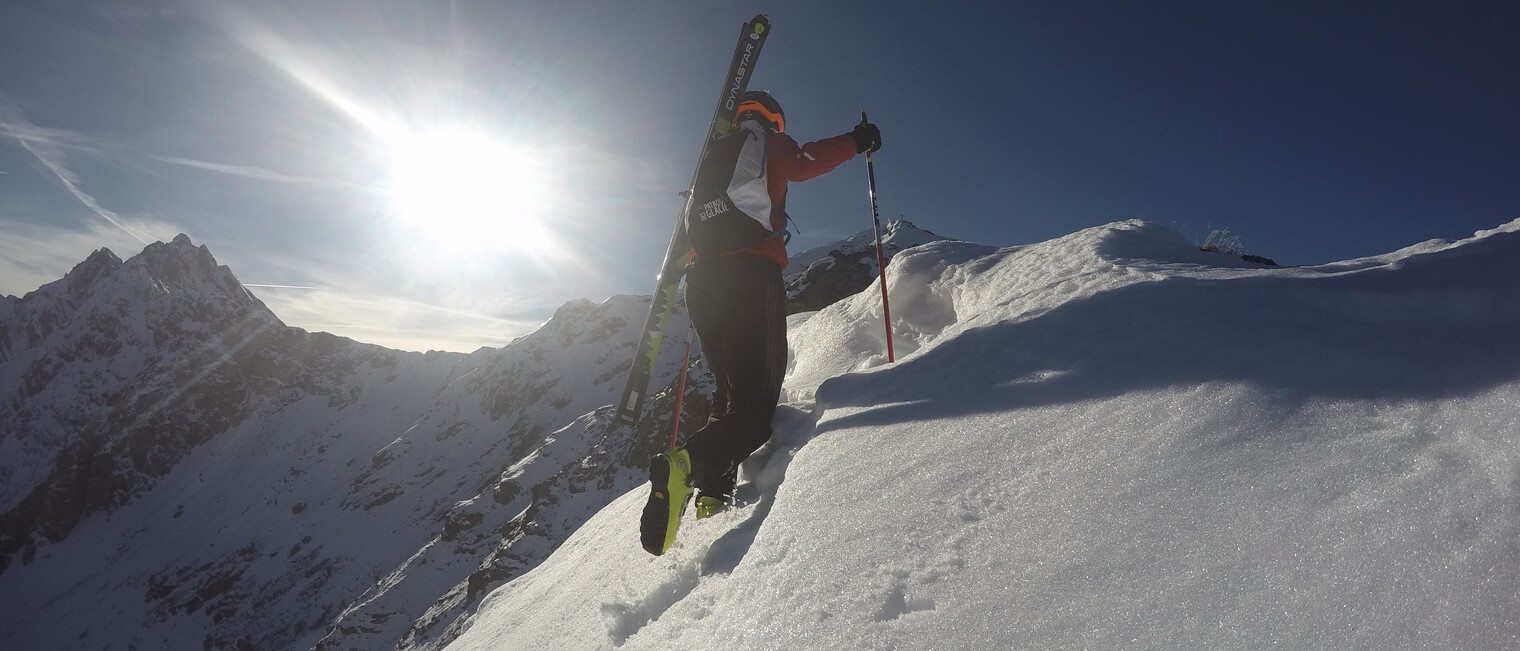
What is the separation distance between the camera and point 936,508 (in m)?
2.15

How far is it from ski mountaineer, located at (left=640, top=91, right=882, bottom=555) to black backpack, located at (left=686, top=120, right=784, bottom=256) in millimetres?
73

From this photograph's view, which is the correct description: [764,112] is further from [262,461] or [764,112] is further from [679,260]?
[262,461]

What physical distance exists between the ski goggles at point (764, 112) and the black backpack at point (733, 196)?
2.07 ft

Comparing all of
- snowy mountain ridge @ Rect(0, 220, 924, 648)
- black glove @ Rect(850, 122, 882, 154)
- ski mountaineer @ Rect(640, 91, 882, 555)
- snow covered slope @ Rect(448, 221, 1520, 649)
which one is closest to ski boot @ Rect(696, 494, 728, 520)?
ski mountaineer @ Rect(640, 91, 882, 555)

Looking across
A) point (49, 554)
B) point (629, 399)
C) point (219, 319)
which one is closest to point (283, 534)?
point (49, 554)

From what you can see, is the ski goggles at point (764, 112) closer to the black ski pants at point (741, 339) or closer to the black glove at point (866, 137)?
the black glove at point (866, 137)

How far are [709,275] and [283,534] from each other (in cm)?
14820

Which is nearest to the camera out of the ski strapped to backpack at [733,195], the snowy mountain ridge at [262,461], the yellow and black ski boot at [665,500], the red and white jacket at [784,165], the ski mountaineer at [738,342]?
the yellow and black ski boot at [665,500]

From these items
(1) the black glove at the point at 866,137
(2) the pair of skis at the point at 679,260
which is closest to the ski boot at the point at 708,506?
(2) the pair of skis at the point at 679,260

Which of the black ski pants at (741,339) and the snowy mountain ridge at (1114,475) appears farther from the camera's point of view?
the black ski pants at (741,339)

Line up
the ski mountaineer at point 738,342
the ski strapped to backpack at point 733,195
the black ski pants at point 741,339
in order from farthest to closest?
1. the ski strapped to backpack at point 733,195
2. the black ski pants at point 741,339
3. the ski mountaineer at point 738,342

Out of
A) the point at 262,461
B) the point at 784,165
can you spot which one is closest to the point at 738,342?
the point at 784,165

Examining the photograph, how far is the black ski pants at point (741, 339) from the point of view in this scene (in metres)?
3.67

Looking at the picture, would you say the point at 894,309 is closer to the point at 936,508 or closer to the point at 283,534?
the point at 936,508
